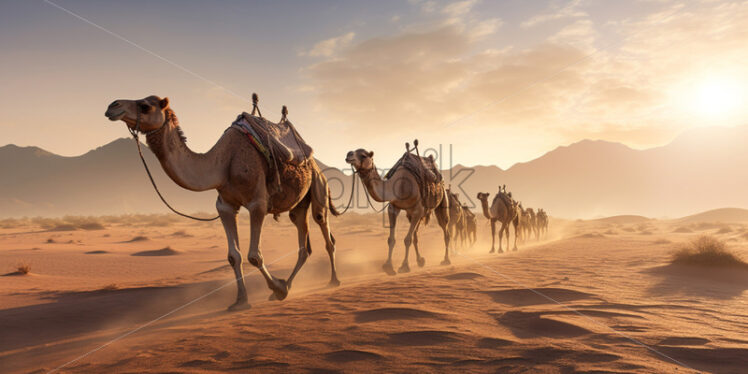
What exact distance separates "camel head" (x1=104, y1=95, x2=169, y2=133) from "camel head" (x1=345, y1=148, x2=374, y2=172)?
4.38m

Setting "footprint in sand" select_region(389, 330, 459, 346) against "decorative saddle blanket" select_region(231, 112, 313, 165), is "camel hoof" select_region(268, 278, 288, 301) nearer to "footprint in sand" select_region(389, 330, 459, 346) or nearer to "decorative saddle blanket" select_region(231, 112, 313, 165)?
"decorative saddle blanket" select_region(231, 112, 313, 165)

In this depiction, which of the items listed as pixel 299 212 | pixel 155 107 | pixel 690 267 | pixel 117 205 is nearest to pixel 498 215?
pixel 690 267

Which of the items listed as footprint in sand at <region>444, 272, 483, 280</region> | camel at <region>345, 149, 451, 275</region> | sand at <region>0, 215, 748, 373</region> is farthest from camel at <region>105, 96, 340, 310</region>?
footprint in sand at <region>444, 272, 483, 280</region>

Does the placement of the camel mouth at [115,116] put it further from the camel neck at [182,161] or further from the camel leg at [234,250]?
the camel leg at [234,250]

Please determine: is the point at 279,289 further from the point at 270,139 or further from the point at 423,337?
the point at 423,337

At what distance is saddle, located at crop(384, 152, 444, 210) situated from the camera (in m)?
11.5

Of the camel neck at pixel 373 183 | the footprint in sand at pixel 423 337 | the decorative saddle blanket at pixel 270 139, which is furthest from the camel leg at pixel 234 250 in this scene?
the camel neck at pixel 373 183

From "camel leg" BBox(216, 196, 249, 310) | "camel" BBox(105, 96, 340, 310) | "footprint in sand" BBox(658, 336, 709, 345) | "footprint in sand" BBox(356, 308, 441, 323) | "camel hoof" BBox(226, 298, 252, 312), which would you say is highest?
"camel" BBox(105, 96, 340, 310)

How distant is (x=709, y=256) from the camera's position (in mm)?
10195

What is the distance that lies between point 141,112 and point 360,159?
510cm

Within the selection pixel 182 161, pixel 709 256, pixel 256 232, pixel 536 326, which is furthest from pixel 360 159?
pixel 709 256

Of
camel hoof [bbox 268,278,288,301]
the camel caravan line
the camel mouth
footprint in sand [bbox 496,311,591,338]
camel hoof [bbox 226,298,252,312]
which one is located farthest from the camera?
camel hoof [bbox 268,278,288,301]

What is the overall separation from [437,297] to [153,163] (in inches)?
6862

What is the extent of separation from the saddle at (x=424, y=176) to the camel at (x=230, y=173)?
4.07 meters
